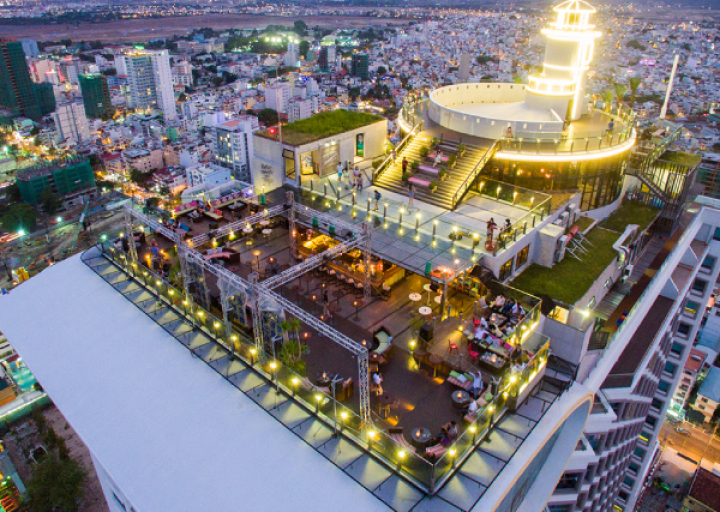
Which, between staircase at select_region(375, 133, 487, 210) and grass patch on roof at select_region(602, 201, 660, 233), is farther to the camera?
grass patch on roof at select_region(602, 201, 660, 233)

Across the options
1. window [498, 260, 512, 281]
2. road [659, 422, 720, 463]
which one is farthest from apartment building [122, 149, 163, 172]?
road [659, 422, 720, 463]

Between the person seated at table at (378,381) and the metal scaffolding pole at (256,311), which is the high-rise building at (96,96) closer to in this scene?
the metal scaffolding pole at (256,311)

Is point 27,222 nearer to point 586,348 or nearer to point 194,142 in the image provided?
point 194,142

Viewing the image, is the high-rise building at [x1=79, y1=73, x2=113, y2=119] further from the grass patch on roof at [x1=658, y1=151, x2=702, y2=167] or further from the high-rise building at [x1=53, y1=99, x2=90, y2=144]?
the grass patch on roof at [x1=658, y1=151, x2=702, y2=167]

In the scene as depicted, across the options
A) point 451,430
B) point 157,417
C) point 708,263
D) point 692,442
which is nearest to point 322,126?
point 157,417

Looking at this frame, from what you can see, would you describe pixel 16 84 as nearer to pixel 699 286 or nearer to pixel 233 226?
pixel 233 226

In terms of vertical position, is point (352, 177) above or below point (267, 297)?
below

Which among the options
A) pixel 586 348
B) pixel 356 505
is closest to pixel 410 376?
pixel 356 505

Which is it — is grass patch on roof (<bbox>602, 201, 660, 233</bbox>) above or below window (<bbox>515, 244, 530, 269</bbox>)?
below
